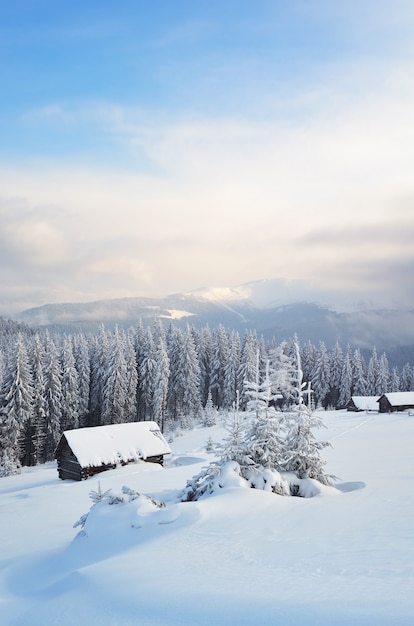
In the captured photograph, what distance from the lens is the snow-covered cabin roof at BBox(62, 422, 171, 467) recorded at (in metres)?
32.7

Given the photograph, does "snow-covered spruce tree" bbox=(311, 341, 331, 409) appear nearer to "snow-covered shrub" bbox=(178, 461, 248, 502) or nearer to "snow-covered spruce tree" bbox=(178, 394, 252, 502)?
"snow-covered spruce tree" bbox=(178, 394, 252, 502)

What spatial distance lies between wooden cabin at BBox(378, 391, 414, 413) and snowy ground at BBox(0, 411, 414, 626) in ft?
163

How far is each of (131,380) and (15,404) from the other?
Result: 1667 cm

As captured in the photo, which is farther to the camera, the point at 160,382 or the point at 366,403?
the point at 366,403

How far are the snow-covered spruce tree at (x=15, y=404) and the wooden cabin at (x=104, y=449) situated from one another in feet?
47.8

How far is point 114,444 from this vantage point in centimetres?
3434

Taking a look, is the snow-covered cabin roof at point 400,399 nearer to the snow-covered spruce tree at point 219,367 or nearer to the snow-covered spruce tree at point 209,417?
the snow-covered spruce tree at point 209,417

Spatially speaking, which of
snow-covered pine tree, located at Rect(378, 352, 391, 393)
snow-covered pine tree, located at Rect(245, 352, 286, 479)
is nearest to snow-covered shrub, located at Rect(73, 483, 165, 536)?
snow-covered pine tree, located at Rect(245, 352, 286, 479)

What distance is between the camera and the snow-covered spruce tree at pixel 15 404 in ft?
154

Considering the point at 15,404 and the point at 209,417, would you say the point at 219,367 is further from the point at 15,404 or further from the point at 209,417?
the point at 15,404

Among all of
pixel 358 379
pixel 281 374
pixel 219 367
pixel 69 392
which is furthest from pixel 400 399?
pixel 69 392

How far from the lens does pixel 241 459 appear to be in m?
15.0

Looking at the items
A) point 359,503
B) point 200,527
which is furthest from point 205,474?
point 359,503

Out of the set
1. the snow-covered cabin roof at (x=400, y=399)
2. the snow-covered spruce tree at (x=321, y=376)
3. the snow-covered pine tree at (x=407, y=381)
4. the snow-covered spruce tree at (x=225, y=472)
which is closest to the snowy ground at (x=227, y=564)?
the snow-covered spruce tree at (x=225, y=472)
